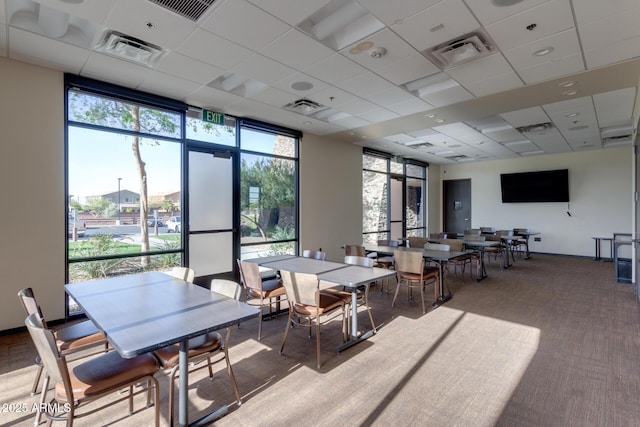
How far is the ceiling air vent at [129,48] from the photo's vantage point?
3.19 m

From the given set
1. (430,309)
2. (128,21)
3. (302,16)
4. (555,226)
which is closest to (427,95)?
(302,16)

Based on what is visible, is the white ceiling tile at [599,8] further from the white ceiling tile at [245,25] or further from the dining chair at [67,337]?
the dining chair at [67,337]

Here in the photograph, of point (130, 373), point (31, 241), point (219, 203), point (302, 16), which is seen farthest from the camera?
point (219, 203)

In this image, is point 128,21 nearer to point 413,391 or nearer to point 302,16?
point 302,16

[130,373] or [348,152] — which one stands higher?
[348,152]

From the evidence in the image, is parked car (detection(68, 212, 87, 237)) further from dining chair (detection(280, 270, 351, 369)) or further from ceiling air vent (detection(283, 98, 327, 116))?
ceiling air vent (detection(283, 98, 327, 116))

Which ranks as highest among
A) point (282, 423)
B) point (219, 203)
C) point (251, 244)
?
point (219, 203)

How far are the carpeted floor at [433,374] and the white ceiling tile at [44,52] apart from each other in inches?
125

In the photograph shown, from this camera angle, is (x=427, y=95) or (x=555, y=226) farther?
(x=555, y=226)

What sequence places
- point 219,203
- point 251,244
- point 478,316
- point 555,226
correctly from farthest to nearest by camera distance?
point 555,226
point 251,244
point 219,203
point 478,316

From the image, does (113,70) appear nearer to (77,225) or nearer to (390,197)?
(77,225)

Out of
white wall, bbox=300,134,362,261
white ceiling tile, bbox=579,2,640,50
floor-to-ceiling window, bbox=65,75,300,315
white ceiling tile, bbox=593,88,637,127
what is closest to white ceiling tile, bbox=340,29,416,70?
white ceiling tile, bbox=579,2,640,50

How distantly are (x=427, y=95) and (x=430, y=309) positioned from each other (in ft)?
10.5

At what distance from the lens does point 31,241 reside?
12.2ft
